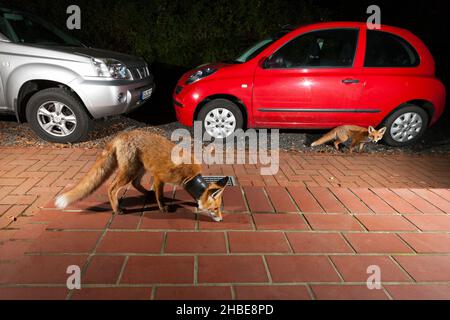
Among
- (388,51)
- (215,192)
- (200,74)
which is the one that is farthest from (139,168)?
(388,51)

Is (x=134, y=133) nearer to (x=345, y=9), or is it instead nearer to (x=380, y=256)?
(x=380, y=256)

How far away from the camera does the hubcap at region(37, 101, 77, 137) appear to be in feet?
19.1

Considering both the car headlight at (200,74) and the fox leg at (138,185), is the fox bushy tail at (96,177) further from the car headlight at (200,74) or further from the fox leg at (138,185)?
the car headlight at (200,74)

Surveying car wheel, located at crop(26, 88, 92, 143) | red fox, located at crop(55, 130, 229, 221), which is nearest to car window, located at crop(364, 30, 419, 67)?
red fox, located at crop(55, 130, 229, 221)

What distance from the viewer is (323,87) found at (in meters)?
5.93

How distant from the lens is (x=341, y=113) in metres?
6.10

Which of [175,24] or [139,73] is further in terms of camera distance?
[175,24]

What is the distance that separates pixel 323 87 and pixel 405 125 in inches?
66.8

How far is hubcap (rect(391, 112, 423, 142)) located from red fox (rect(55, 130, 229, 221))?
4347 mm

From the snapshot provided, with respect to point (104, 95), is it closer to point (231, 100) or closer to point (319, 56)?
point (231, 100)

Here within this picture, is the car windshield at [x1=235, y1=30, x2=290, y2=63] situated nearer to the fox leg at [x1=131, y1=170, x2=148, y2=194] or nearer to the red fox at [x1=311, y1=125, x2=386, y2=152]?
the red fox at [x1=311, y1=125, x2=386, y2=152]

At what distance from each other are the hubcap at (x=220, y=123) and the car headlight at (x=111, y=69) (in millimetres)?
1610

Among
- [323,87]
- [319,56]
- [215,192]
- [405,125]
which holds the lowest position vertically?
[215,192]
